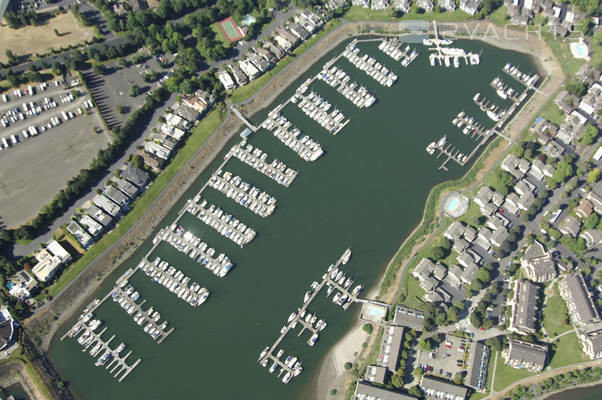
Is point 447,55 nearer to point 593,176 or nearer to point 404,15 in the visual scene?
point 404,15

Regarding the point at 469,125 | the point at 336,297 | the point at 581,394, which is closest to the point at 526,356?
the point at 581,394

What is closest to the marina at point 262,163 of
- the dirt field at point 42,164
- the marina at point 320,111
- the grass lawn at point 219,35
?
the marina at point 320,111

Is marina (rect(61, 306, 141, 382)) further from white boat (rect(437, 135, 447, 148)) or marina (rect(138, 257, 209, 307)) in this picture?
white boat (rect(437, 135, 447, 148))

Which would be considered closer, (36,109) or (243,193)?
(243,193)

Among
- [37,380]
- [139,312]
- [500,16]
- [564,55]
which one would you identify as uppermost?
[500,16]

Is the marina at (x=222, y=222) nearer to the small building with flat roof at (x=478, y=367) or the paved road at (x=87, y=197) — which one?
the paved road at (x=87, y=197)

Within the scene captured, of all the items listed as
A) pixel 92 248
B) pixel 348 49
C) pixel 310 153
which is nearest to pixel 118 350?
pixel 92 248
